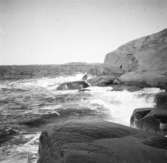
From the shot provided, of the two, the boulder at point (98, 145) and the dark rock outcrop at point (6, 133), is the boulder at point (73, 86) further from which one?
the boulder at point (98, 145)

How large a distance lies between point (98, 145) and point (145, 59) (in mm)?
26942

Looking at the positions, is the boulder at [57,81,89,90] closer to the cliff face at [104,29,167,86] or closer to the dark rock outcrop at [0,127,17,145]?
the cliff face at [104,29,167,86]

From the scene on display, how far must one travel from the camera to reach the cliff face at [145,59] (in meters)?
18.5

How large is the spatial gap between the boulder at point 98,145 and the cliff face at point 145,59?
49.1 ft

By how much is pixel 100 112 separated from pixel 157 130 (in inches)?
192

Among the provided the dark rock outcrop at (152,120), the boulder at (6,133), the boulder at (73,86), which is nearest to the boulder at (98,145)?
the dark rock outcrop at (152,120)

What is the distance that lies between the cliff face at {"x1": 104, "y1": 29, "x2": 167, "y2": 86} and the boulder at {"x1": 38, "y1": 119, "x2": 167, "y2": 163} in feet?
49.1

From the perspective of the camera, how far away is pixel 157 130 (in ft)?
17.0

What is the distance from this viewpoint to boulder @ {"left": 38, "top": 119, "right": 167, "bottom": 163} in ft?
8.48

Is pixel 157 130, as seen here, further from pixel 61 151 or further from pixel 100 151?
pixel 61 151

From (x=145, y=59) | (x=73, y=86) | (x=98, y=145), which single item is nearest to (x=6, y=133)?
(x=98, y=145)

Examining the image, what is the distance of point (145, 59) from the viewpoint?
2698 centimetres

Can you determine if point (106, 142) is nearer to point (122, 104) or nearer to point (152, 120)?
point (152, 120)

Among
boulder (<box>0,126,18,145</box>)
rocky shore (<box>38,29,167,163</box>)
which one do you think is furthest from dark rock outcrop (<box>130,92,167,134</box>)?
boulder (<box>0,126,18,145</box>)
